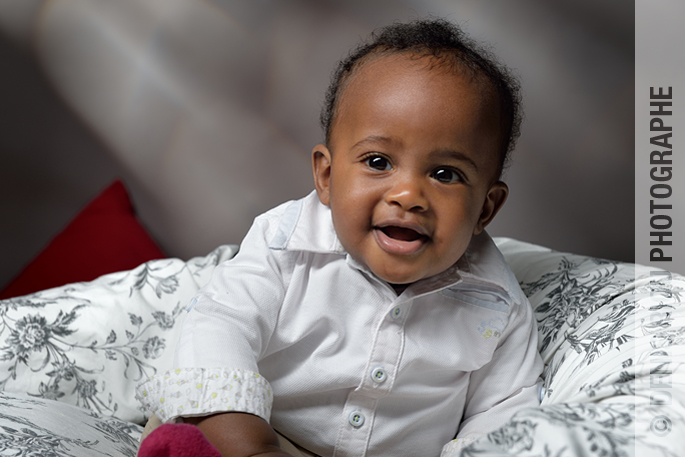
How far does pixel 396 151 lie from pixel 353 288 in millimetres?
217

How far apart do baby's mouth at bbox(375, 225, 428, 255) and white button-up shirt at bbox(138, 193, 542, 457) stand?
86 millimetres

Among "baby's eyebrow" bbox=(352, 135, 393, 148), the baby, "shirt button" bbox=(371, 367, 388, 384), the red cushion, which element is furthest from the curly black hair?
the red cushion

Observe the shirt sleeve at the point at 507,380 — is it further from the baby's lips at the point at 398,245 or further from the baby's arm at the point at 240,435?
the baby's arm at the point at 240,435

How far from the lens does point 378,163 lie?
79cm

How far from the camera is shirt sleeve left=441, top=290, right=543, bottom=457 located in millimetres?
896

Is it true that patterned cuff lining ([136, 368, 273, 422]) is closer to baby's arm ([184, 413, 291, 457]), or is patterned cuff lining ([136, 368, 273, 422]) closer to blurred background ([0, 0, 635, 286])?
baby's arm ([184, 413, 291, 457])

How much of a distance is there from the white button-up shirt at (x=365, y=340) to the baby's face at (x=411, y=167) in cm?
8

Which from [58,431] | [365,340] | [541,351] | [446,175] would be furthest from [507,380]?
[58,431]

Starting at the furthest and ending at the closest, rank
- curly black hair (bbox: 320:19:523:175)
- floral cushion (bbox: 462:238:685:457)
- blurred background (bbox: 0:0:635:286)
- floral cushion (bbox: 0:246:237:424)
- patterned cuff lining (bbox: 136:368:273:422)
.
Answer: blurred background (bbox: 0:0:635:286) < floral cushion (bbox: 0:246:237:424) < curly black hair (bbox: 320:19:523:175) < patterned cuff lining (bbox: 136:368:273:422) < floral cushion (bbox: 462:238:685:457)

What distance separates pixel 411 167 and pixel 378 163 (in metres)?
0.05

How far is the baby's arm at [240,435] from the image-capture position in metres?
0.66

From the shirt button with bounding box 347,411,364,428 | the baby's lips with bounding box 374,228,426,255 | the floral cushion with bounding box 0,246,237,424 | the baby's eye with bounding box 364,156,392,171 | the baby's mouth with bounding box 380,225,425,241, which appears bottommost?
the shirt button with bounding box 347,411,364,428

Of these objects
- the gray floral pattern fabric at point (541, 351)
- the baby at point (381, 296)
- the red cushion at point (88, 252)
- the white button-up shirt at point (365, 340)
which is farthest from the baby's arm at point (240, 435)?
the red cushion at point (88, 252)

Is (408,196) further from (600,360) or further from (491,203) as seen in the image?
(600,360)
